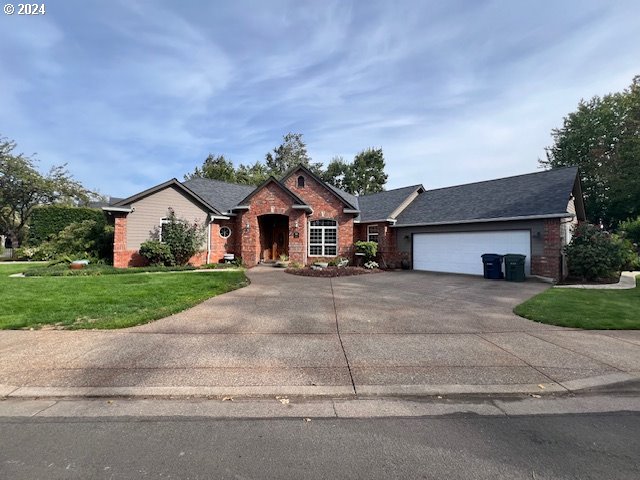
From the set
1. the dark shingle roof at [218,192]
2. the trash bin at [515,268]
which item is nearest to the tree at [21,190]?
the dark shingle roof at [218,192]

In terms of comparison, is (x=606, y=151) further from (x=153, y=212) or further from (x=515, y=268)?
(x=153, y=212)

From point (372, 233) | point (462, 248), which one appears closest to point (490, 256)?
point (462, 248)

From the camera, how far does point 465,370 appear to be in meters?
4.44

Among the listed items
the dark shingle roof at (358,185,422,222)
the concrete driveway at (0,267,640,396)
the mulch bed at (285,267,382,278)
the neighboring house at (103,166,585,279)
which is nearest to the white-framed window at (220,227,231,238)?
the neighboring house at (103,166,585,279)

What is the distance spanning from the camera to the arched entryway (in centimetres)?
2020

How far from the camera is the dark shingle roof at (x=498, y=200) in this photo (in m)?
14.1

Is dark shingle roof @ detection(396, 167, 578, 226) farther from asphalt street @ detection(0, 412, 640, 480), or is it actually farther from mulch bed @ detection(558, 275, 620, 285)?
asphalt street @ detection(0, 412, 640, 480)

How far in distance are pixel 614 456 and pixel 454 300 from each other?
6.74 m

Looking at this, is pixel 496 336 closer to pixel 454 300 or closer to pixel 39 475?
pixel 454 300

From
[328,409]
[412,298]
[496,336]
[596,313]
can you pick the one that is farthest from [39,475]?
[596,313]

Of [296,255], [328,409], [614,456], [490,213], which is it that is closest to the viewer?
[614,456]

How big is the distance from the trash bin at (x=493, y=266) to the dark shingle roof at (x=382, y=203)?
628 centimetres

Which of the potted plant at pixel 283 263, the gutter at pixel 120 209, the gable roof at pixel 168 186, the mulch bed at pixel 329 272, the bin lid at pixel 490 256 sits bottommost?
the mulch bed at pixel 329 272

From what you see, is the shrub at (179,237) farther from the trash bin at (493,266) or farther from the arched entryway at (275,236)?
the trash bin at (493,266)
